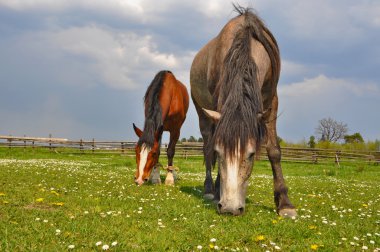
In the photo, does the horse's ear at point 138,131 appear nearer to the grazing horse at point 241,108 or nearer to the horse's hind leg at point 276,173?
the grazing horse at point 241,108

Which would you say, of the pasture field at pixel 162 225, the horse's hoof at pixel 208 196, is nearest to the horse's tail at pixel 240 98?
the pasture field at pixel 162 225

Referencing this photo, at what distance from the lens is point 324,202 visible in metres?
9.58

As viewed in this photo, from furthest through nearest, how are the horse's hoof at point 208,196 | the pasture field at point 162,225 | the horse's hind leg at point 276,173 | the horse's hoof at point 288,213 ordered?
the horse's hoof at point 208,196 < the horse's hind leg at point 276,173 < the horse's hoof at point 288,213 < the pasture field at point 162,225

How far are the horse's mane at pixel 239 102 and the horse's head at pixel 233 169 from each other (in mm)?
16

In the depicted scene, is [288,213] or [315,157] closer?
[288,213]

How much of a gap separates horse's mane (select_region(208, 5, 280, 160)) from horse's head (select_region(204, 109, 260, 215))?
0.05 ft

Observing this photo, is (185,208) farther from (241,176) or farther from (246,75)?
(246,75)

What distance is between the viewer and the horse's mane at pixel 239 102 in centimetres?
568

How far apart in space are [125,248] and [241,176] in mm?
2207

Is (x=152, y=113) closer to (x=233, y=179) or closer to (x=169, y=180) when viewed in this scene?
(x=169, y=180)

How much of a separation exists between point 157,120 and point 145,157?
125 cm

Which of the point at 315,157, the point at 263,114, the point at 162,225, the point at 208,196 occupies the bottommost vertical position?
the point at 315,157

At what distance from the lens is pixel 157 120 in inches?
438

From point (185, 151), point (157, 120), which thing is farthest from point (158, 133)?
point (185, 151)
